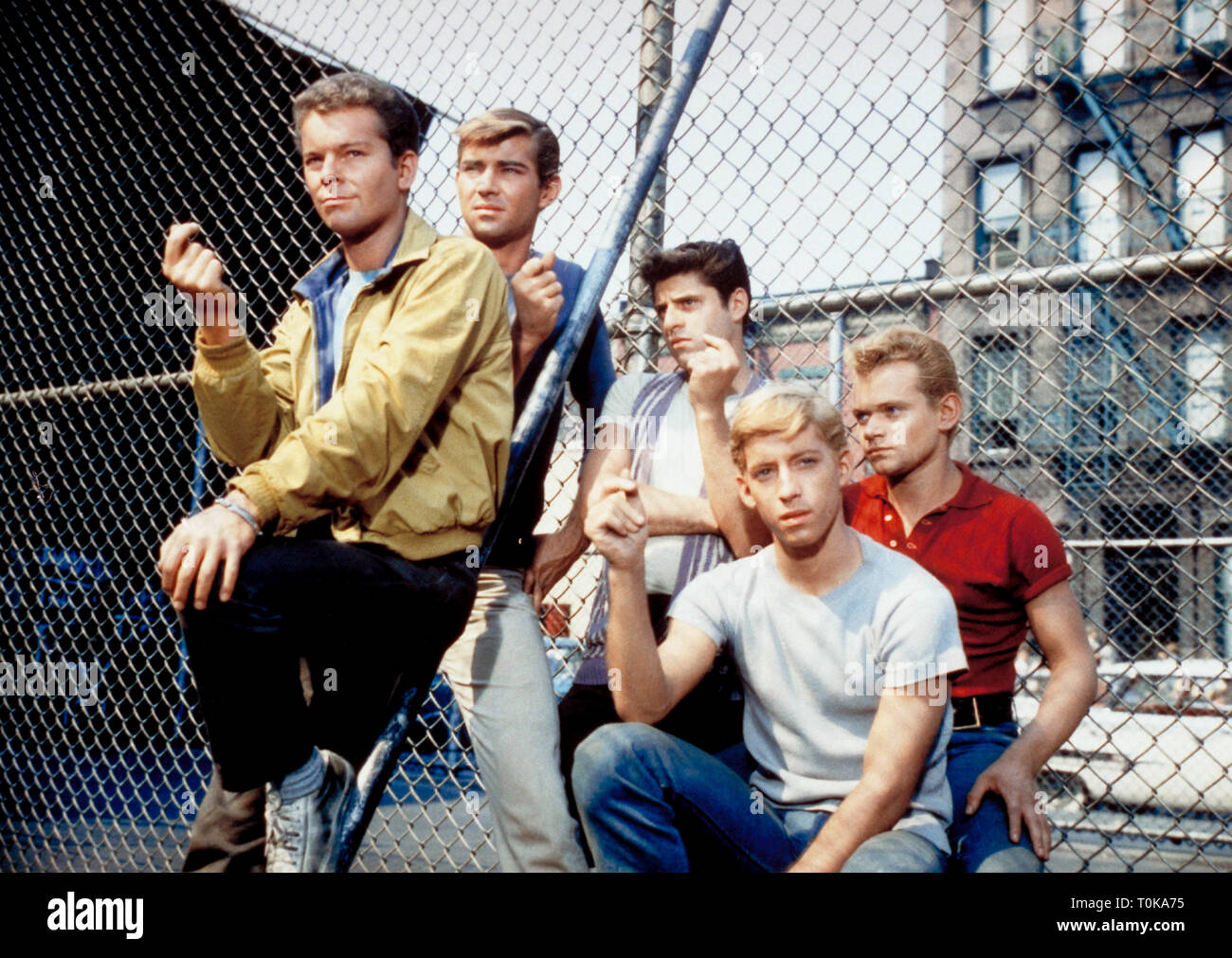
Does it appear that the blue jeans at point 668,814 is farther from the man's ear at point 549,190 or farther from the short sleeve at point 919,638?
the man's ear at point 549,190

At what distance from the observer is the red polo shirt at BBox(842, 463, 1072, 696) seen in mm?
2014

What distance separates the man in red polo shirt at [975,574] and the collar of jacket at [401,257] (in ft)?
3.28

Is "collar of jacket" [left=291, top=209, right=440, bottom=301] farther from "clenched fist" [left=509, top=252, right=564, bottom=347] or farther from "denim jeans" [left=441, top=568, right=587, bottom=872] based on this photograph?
"denim jeans" [left=441, top=568, right=587, bottom=872]

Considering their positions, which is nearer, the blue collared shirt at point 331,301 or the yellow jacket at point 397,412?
the yellow jacket at point 397,412

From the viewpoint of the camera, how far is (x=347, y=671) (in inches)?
69.7

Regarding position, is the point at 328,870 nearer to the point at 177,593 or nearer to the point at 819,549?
the point at 177,593

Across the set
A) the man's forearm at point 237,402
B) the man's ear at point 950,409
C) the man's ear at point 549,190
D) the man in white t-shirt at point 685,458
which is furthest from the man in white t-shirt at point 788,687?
the man's ear at point 549,190

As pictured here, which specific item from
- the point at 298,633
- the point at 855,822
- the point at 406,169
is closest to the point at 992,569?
the point at 855,822

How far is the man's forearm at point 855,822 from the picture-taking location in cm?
164

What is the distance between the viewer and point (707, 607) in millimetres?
1921

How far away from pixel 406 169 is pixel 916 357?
3.93ft

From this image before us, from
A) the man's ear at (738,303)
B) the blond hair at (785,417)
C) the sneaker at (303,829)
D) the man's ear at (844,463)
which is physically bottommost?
the sneaker at (303,829)

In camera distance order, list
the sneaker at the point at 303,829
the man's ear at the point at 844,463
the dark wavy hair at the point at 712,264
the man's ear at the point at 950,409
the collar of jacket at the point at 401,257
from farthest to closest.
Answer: the dark wavy hair at the point at 712,264
the man's ear at the point at 950,409
the man's ear at the point at 844,463
the collar of jacket at the point at 401,257
the sneaker at the point at 303,829
